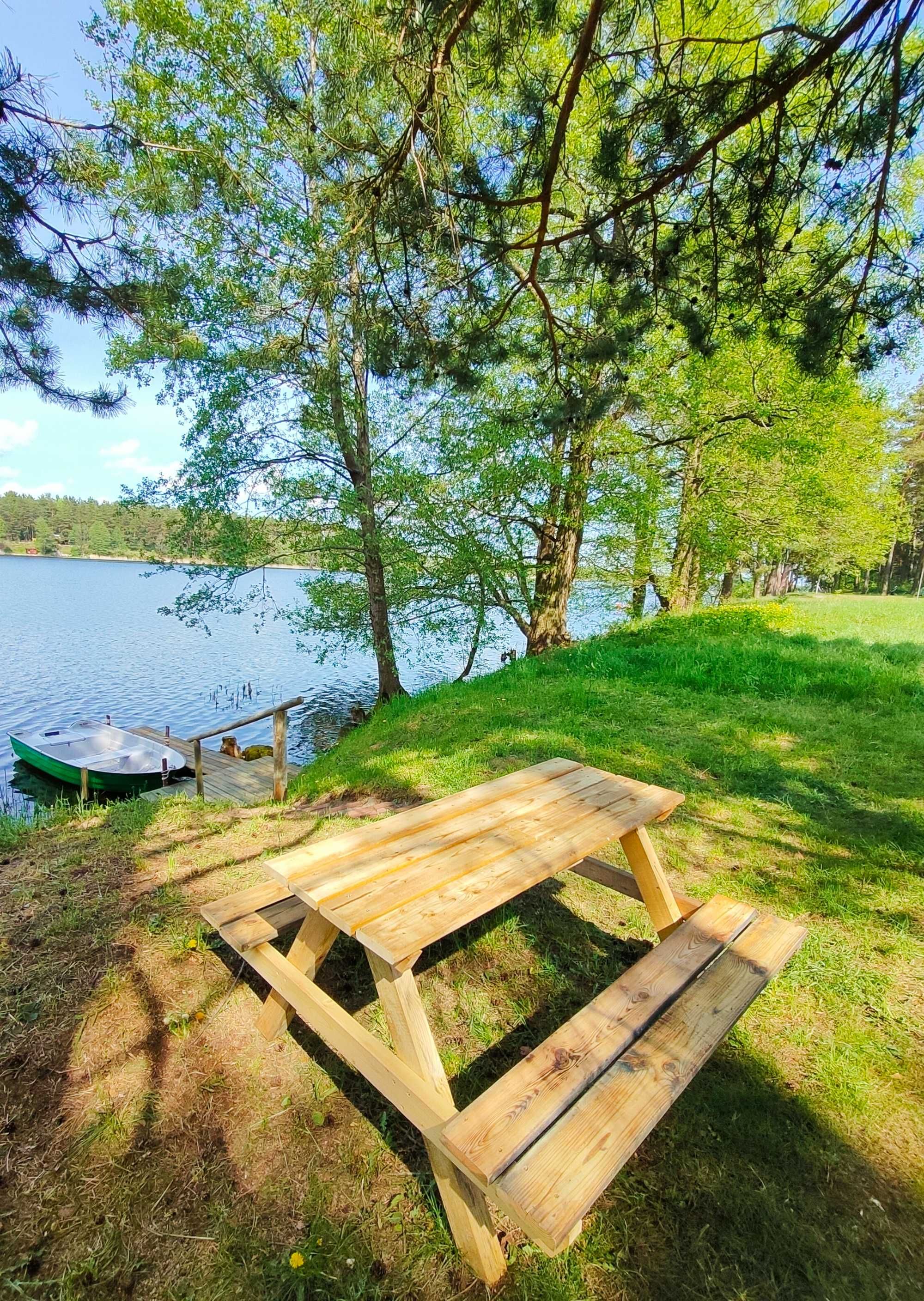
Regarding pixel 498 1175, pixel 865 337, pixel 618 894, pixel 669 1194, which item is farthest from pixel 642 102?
pixel 669 1194

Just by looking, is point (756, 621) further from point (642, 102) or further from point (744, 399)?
point (642, 102)

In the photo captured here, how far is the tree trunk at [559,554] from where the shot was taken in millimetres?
8758

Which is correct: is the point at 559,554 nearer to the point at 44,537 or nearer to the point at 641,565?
the point at 641,565

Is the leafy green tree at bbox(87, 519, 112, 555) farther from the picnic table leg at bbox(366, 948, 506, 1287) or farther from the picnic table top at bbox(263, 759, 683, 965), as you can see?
the picnic table leg at bbox(366, 948, 506, 1287)

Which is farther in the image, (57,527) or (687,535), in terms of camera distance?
(57,527)

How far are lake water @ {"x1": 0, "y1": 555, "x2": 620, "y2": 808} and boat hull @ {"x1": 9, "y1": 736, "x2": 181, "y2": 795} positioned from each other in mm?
522

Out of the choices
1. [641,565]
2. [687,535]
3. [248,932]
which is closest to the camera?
[248,932]

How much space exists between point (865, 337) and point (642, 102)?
5.15 ft

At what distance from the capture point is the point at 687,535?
10164mm

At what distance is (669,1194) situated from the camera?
143cm

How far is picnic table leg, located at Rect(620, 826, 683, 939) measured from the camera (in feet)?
7.11

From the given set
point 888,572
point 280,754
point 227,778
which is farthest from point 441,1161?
point 888,572

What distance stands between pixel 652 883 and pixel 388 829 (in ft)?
3.70

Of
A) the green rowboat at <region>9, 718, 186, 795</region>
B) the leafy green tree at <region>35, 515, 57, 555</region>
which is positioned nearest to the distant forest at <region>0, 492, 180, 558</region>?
the leafy green tree at <region>35, 515, 57, 555</region>
